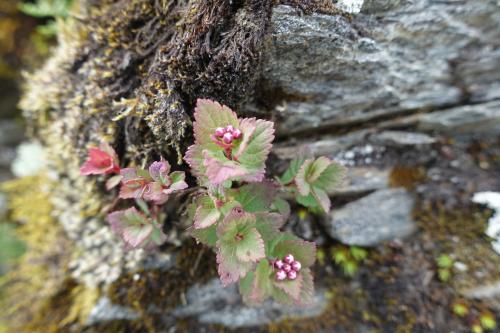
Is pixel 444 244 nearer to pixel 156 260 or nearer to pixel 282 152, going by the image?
pixel 282 152

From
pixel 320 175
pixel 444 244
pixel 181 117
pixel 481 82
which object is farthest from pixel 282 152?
pixel 481 82

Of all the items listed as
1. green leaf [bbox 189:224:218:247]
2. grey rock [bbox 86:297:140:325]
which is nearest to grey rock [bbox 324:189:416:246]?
green leaf [bbox 189:224:218:247]

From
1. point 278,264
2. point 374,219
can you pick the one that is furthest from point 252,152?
point 374,219

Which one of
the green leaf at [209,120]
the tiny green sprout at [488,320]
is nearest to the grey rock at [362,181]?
the tiny green sprout at [488,320]

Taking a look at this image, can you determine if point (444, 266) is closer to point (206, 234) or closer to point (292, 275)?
point (292, 275)

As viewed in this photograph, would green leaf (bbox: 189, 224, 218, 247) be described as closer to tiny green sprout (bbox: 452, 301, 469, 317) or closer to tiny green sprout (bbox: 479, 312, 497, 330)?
tiny green sprout (bbox: 452, 301, 469, 317)

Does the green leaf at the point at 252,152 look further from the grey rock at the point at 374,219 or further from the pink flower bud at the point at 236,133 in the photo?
the grey rock at the point at 374,219

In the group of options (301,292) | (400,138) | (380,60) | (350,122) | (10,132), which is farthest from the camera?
(10,132)
